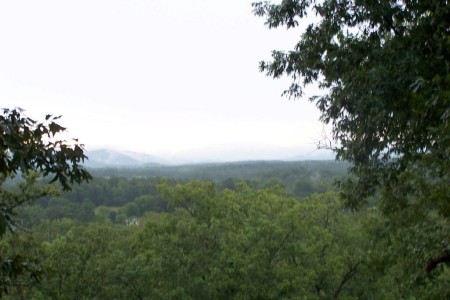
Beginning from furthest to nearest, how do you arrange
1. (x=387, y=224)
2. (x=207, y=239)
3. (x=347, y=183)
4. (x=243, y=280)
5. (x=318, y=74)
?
(x=207, y=239) < (x=243, y=280) < (x=387, y=224) < (x=347, y=183) < (x=318, y=74)

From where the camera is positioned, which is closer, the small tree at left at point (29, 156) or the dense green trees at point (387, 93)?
the small tree at left at point (29, 156)

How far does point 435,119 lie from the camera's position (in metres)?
7.32

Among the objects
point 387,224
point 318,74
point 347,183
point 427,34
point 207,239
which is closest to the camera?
point 427,34

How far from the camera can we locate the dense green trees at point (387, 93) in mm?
7094

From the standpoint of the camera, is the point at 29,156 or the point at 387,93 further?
the point at 387,93

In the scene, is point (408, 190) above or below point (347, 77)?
below

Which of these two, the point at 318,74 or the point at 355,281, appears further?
the point at 355,281

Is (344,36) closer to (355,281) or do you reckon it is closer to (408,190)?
(408,190)

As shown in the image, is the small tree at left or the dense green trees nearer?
the small tree at left

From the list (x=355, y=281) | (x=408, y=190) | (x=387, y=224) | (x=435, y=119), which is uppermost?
(x=435, y=119)

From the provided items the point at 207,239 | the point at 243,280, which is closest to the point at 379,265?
the point at 243,280

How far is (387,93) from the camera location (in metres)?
7.34

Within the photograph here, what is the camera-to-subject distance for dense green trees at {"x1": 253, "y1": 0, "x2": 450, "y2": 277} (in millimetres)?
7094

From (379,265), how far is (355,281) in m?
7.95
